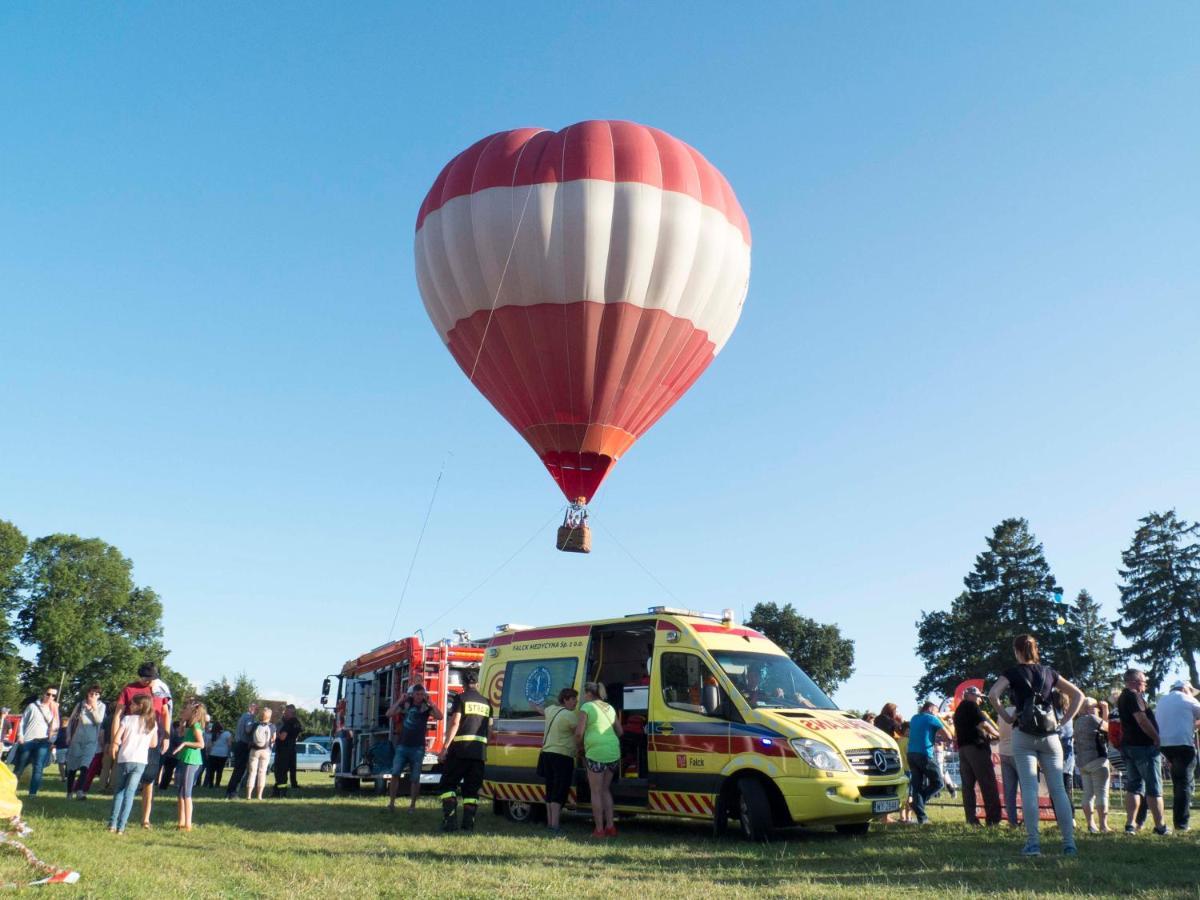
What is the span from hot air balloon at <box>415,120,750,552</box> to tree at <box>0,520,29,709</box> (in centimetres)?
4773

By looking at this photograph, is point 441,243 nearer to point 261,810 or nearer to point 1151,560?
point 261,810

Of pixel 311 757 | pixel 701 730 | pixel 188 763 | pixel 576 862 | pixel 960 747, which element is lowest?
pixel 311 757

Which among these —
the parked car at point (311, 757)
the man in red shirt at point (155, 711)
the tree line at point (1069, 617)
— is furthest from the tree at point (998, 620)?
the man in red shirt at point (155, 711)

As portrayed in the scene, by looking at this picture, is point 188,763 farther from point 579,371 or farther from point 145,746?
point 579,371

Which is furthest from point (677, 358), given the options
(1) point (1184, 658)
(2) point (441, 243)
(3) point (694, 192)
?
(1) point (1184, 658)

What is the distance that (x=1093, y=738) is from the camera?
35.7 ft

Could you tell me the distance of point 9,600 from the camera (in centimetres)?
5775

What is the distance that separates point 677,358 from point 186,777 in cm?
1310

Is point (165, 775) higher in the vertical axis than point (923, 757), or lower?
lower

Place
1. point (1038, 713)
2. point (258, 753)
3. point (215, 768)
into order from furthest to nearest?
point (215, 768) → point (258, 753) → point (1038, 713)

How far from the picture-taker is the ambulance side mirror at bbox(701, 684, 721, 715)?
10.9 meters

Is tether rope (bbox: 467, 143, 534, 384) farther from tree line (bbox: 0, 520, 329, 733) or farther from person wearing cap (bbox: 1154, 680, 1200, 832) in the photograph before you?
tree line (bbox: 0, 520, 329, 733)

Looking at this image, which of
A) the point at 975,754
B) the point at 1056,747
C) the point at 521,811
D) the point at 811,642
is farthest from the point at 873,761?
the point at 811,642

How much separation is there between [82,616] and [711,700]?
58714 millimetres
